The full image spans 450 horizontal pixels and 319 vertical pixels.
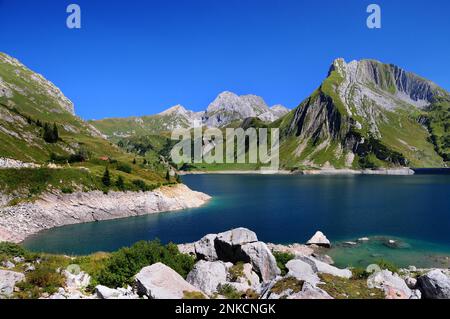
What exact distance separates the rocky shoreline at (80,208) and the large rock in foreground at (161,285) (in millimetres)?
50425

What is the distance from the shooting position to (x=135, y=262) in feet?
95.3

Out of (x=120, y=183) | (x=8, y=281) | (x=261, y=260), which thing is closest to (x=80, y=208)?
(x=120, y=183)

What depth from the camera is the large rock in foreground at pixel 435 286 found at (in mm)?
26297

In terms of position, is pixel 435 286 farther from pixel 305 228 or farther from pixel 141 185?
pixel 141 185

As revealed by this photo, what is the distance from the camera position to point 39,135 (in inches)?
5069

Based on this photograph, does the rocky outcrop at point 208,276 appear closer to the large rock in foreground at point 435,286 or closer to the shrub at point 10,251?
the large rock in foreground at point 435,286

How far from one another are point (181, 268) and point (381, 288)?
16.2 meters

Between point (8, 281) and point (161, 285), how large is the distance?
9.38 metres

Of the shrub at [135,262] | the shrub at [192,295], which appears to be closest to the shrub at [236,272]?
the shrub at [135,262]

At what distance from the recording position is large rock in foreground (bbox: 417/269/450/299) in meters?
26.3

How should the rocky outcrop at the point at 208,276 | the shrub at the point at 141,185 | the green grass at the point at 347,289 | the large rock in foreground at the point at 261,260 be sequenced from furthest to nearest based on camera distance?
the shrub at the point at 141,185 < the large rock in foreground at the point at 261,260 < the rocky outcrop at the point at 208,276 < the green grass at the point at 347,289

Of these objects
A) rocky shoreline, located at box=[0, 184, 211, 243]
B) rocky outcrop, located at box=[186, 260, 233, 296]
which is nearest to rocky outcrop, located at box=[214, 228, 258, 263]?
rocky outcrop, located at box=[186, 260, 233, 296]

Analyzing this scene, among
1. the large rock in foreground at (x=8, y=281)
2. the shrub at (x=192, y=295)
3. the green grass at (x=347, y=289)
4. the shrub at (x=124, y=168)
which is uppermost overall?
the shrub at (x=124, y=168)

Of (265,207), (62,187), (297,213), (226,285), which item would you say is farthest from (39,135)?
(226,285)
